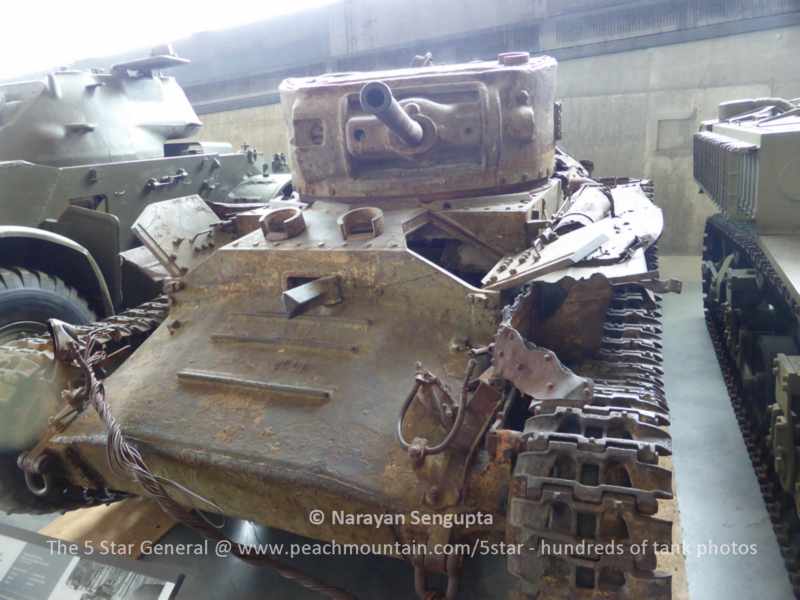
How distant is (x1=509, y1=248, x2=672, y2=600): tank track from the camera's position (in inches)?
77.2

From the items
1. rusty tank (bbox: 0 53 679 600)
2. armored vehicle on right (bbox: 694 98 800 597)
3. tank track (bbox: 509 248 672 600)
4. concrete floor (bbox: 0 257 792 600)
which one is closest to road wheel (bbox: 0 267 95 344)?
rusty tank (bbox: 0 53 679 600)

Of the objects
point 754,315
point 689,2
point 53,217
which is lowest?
point 754,315

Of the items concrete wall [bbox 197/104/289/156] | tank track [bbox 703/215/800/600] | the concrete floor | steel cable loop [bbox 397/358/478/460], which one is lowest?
the concrete floor

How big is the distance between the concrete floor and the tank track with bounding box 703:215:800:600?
0.07 metres

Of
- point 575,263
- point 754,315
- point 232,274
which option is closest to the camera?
point 575,263

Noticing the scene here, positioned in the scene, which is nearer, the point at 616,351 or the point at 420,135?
the point at 616,351

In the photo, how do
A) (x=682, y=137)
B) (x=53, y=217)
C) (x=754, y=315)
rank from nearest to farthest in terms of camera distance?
(x=754, y=315), (x=53, y=217), (x=682, y=137)

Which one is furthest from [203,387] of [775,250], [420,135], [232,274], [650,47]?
[650,47]

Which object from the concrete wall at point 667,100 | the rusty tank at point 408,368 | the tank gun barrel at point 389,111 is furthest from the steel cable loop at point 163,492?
the concrete wall at point 667,100

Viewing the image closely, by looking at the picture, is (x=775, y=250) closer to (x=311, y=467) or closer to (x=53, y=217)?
(x=311, y=467)

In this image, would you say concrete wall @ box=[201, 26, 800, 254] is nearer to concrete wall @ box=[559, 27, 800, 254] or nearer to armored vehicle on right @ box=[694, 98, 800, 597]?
concrete wall @ box=[559, 27, 800, 254]

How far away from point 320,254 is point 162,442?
1109 millimetres

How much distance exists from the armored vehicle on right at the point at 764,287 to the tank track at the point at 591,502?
53.2 inches

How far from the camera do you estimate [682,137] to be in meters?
8.45
